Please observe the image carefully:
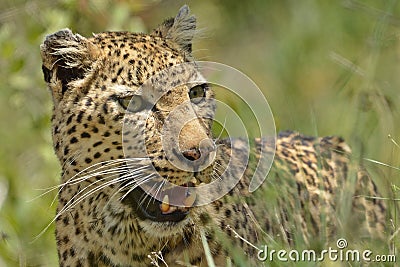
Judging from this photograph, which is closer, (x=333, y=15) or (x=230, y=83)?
→ (x=230, y=83)

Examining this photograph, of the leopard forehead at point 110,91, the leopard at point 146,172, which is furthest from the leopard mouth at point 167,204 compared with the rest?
the leopard forehead at point 110,91

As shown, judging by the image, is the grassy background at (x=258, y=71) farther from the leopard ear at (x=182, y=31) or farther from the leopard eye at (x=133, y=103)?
the leopard eye at (x=133, y=103)

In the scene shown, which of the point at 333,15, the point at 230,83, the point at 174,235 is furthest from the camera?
the point at 333,15

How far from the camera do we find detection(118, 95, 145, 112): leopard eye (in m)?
6.41

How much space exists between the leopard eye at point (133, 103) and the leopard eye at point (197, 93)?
34cm

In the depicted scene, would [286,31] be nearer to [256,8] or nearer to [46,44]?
[256,8]

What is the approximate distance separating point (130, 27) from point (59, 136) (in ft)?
11.4

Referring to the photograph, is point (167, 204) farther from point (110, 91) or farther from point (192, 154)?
point (110, 91)

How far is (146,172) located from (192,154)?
13.8 inches

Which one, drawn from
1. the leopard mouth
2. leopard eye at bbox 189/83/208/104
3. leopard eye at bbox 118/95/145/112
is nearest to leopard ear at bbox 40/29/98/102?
leopard eye at bbox 118/95/145/112

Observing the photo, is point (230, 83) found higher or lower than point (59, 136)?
higher

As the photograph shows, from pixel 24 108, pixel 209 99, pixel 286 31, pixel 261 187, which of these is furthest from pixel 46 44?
pixel 286 31

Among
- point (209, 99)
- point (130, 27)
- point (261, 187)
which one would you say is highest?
point (130, 27)

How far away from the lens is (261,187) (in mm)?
7008
